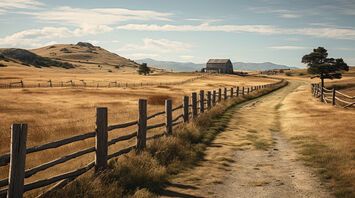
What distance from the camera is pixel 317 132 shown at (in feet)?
60.5

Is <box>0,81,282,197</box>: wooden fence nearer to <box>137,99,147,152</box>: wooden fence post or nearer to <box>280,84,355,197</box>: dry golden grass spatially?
<box>137,99,147,152</box>: wooden fence post

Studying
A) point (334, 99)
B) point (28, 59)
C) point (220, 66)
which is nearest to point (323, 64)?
point (334, 99)

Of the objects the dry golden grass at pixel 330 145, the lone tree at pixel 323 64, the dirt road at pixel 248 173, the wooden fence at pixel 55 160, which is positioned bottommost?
the dirt road at pixel 248 173

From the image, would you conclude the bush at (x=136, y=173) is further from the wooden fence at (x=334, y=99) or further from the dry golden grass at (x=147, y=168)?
the wooden fence at (x=334, y=99)

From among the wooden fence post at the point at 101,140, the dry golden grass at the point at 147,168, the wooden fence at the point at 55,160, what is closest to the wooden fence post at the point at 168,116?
the dry golden grass at the point at 147,168

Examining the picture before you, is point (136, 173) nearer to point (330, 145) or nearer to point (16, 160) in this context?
point (16, 160)

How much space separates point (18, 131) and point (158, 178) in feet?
14.7

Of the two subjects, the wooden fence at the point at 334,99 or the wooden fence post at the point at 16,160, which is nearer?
the wooden fence post at the point at 16,160

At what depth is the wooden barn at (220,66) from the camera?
167000 millimetres

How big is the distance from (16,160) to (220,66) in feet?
535

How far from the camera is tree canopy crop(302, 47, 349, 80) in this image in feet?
252

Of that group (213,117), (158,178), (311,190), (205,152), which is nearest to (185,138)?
(205,152)

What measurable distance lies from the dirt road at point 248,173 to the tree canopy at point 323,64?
63923 mm

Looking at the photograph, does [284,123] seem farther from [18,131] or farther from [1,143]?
[18,131]
